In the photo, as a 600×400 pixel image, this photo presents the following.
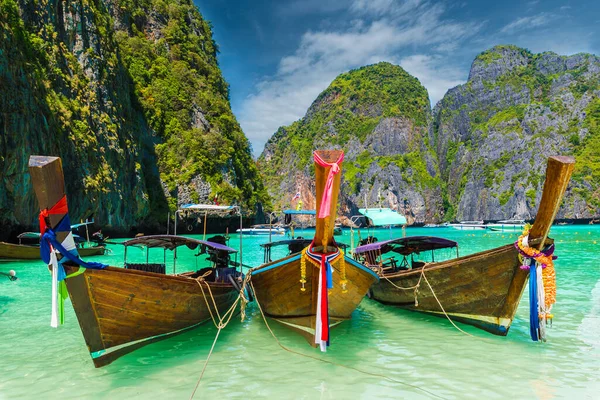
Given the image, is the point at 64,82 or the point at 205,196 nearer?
the point at 64,82

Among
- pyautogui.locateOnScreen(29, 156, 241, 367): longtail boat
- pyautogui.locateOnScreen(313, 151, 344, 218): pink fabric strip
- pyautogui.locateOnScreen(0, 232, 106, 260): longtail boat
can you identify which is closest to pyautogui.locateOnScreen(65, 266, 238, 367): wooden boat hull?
pyautogui.locateOnScreen(29, 156, 241, 367): longtail boat

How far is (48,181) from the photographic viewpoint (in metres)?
4.33

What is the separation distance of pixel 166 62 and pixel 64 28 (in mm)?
21048

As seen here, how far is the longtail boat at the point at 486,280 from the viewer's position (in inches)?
230

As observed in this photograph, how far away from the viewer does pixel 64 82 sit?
1129 inches

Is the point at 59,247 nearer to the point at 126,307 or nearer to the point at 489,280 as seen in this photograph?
the point at 126,307

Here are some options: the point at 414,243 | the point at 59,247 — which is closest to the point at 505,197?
the point at 414,243

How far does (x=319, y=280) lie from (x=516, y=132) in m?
112

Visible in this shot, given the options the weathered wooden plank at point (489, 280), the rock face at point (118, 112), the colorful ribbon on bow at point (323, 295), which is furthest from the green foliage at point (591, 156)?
the colorful ribbon on bow at point (323, 295)

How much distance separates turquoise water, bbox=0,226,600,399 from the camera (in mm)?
5281

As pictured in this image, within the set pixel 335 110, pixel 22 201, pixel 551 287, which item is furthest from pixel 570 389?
pixel 335 110

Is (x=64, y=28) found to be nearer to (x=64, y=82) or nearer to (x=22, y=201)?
(x=64, y=82)

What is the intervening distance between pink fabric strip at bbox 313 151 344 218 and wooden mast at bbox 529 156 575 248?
3.42 meters

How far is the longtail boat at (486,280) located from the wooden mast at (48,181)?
7003 mm
